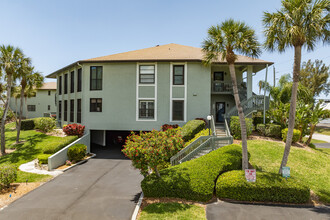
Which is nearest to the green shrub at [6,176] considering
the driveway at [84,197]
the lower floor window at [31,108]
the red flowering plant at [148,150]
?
the driveway at [84,197]

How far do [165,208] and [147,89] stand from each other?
499 inches

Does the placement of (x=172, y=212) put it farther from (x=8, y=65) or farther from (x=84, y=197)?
(x=8, y=65)

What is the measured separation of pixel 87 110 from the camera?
19281mm

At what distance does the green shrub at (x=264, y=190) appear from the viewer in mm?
8750

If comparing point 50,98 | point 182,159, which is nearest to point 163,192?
point 182,159

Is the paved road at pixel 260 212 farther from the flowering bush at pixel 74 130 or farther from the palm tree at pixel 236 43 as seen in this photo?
the flowering bush at pixel 74 130

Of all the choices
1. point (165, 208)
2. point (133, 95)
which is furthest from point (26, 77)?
point (165, 208)

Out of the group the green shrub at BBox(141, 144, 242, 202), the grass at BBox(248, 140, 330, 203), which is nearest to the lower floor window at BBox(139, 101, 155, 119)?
the green shrub at BBox(141, 144, 242, 202)

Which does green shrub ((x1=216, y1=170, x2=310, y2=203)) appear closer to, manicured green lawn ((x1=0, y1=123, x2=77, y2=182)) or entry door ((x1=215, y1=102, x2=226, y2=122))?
manicured green lawn ((x1=0, y1=123, x2=77, y2=182))

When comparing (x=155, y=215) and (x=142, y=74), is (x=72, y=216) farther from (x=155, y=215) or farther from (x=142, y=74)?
(x=142, y=74)

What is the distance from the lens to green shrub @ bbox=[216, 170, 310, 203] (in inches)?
344

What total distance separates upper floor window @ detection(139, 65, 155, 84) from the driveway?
877cm

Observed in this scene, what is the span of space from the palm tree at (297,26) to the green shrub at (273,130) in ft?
25.4

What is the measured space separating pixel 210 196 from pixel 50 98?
45.6 m
